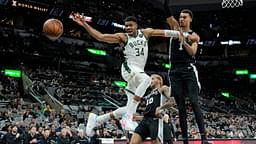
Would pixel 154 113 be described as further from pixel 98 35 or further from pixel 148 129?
pixel 98 35

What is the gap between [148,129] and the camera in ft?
24.3

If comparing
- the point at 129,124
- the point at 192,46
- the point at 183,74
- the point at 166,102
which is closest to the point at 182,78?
the point at 183,74

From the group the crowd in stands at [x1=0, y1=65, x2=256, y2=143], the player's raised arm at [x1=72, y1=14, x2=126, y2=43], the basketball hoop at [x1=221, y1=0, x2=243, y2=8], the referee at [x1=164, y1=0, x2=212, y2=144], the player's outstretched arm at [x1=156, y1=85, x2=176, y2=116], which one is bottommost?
the crowd in stands at [x1=0, y1=65, x2=256, y2=143]

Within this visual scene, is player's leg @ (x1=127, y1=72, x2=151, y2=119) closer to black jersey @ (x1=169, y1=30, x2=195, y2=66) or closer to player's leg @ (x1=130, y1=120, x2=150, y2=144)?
player's leg @ (x1=130, y1=120, x2=150, y2=144)

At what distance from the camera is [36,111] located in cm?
1908

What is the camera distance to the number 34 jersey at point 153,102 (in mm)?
7570

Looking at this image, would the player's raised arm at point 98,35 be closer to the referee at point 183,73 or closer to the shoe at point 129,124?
the referee at point 183,73

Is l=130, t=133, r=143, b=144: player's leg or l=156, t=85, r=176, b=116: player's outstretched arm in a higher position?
l=156, t=85, r=176, b=116: player's outstretched arm

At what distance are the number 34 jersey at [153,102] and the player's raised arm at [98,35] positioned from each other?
1.13m

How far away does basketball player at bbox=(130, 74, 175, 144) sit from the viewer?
737 cm

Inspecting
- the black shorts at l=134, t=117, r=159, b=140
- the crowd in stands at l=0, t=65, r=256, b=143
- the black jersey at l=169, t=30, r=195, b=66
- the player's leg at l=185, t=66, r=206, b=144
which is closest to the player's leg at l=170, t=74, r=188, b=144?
the player's leg at l=185, t=66, r=206, b=144

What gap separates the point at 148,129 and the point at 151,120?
0.59ft

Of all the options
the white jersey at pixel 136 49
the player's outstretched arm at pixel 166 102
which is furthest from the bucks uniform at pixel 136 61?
the player's outstretched arm at pixel 166 102

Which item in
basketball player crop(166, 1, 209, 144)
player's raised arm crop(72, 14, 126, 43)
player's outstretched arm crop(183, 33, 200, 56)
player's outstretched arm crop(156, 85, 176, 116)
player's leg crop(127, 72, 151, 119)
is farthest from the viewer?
player's leg crop(127, 72, 151, 119)
